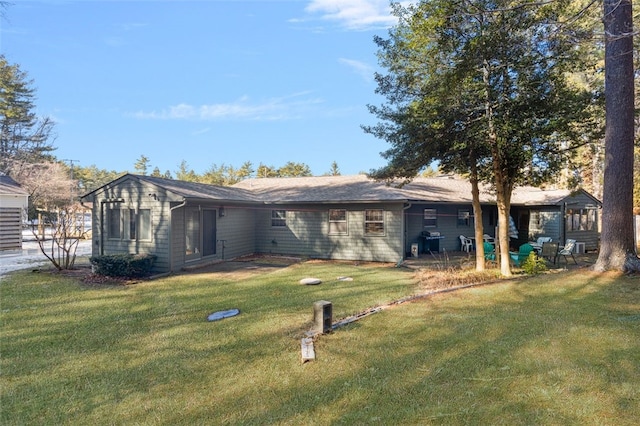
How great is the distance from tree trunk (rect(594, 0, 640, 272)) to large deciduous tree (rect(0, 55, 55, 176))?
1444 inches

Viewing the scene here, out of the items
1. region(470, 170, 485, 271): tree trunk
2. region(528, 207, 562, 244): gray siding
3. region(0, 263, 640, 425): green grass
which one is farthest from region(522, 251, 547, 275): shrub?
region(528, 207, 562, 244): gray siding

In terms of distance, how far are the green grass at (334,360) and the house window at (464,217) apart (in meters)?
9.04

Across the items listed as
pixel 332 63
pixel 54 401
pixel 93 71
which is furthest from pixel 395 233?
pixel 93 71

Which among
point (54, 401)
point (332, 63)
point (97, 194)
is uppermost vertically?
point (332, 63)

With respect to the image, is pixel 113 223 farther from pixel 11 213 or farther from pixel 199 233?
pixel 11 213

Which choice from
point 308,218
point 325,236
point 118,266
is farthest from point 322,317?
point 308,218

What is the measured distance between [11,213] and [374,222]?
15.9m

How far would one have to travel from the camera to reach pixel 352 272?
10.7 metres

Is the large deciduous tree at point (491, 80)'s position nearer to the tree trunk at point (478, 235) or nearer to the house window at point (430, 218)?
the tree trunk at point (478, 235)

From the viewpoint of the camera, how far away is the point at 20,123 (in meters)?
31.7

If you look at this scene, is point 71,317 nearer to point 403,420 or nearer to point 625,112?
point 403,420

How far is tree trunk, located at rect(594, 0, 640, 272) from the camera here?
7.81 m

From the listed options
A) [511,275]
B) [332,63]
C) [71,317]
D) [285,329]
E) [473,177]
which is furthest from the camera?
[332,63]

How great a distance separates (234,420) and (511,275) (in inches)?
325
